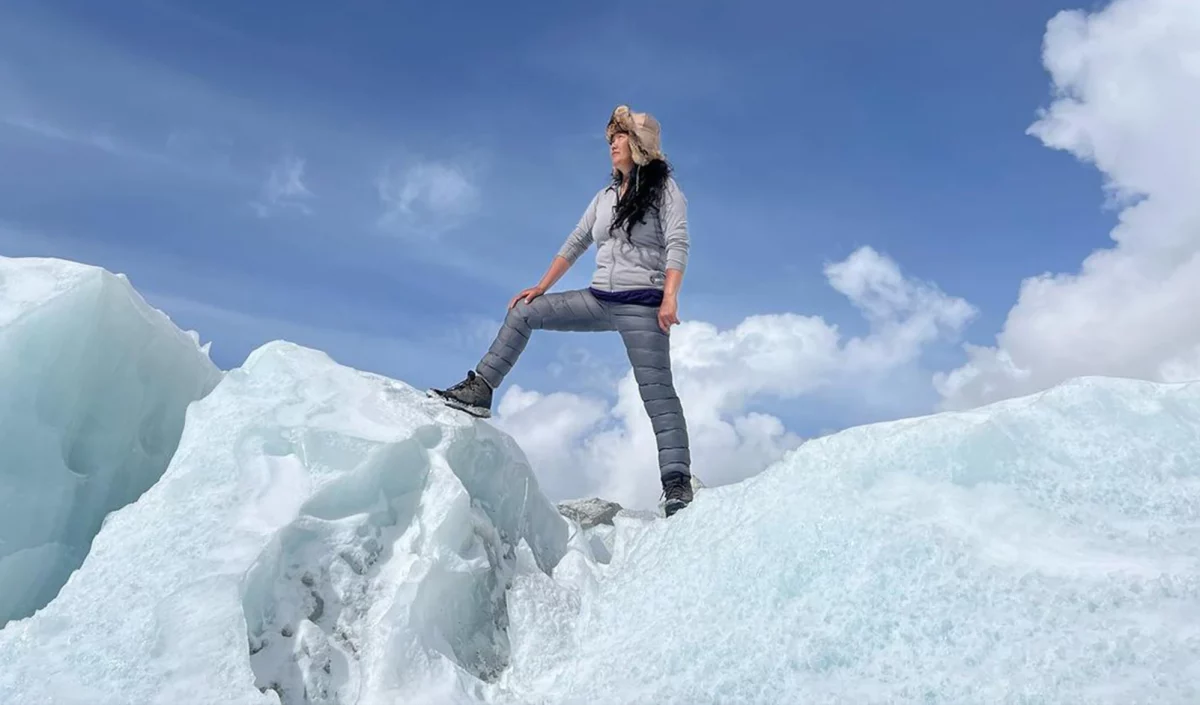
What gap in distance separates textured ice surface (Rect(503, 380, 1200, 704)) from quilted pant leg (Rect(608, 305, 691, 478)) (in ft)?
3.02

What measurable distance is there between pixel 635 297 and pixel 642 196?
2.23ft

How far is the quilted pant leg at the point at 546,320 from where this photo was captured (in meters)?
5.58

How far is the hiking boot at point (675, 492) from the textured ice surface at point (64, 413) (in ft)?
10.3

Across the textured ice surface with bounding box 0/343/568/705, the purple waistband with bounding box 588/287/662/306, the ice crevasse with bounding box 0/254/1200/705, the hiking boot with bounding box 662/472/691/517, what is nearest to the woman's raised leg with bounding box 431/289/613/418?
the purple waistband with bounding box 588/287/662/306

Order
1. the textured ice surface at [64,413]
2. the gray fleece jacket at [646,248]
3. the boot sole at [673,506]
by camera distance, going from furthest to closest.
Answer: the gray fleece jacket at [646,248], the boot sole at [673,506], the textured ice surface at [64,413]

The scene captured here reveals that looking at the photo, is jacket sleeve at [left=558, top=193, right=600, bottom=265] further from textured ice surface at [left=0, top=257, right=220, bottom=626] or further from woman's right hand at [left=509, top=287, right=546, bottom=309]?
textured ice surface at [left=0, top=257, right=220, bottom=626]

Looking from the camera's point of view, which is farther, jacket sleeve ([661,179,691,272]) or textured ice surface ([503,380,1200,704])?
jacket sleeve ([661,179,691,272])

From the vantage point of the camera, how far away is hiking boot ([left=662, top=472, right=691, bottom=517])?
5.17m

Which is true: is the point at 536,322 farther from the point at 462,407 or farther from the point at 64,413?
the point at 64,413

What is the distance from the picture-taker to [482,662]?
4137 millimetres

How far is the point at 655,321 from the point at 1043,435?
7.68 ft

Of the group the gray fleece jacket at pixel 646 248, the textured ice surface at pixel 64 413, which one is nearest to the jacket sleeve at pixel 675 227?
the gray fleece jacket at pixel 646 248

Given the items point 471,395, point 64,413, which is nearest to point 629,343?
point 471,395

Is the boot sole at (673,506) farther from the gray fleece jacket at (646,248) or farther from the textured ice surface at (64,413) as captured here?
the textured ice surface at (64,413)
